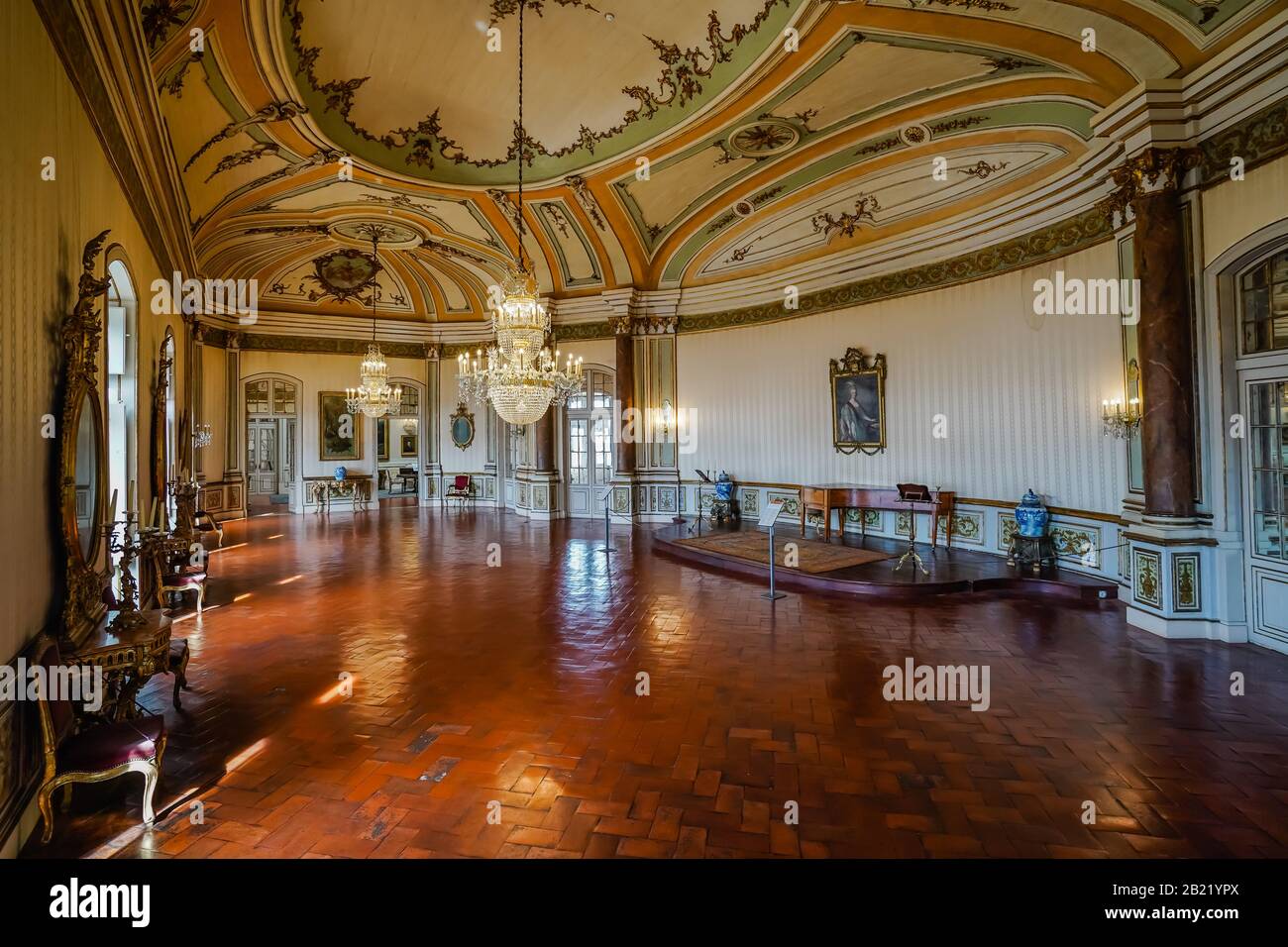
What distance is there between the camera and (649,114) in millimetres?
8078

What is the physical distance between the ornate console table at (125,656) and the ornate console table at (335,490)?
11714 mm

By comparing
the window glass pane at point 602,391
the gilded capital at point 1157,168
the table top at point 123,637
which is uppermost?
the gilded capital at point 1157,168

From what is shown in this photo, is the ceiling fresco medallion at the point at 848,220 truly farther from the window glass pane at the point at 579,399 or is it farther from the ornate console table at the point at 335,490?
the ornate console table at the point at 335,490

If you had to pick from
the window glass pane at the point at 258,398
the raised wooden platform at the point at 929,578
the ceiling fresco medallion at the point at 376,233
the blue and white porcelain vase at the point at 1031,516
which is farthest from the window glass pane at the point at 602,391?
the window glass pane at the point at 258,398

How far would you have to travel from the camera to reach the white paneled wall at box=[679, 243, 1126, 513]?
6738 mm

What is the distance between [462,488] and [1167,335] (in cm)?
1354

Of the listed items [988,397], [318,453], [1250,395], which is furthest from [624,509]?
[1250,395]

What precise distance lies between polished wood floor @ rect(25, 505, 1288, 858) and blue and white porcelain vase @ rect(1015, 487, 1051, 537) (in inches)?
41.2

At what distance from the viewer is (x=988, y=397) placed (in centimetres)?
796

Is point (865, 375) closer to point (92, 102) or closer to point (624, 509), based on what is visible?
point (624, 509)

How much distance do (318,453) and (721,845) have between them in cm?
1464

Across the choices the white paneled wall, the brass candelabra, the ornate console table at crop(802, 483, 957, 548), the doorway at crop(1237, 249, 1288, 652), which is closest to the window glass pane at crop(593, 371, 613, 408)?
the white paneled wall

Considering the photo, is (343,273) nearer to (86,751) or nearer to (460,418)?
(460,418)

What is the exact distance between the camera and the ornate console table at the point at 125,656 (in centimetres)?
303
